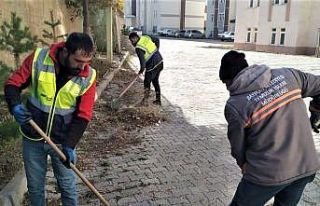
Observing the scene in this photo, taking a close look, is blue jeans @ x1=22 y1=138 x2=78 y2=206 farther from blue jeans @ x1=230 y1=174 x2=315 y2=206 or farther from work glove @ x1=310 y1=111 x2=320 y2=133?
work glove @ x1=310 y1=111 x2=320 y2=133

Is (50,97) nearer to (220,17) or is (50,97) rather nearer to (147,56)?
(147,56)

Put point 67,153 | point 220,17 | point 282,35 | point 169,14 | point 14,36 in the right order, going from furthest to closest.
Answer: point 169,14 < point 220,17 < point 282,35 < point 14,36 < point 67,153

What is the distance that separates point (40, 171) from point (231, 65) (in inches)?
70.5

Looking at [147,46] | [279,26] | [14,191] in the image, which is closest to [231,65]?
[14,191]

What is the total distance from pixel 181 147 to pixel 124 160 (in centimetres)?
98

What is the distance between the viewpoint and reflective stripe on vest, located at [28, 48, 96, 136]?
285cm

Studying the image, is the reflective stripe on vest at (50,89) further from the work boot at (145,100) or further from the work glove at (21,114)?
the work boot at (145,100)

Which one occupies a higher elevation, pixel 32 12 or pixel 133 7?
pixel 133 7

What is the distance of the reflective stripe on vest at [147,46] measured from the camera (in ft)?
25.4

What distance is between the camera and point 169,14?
229ft

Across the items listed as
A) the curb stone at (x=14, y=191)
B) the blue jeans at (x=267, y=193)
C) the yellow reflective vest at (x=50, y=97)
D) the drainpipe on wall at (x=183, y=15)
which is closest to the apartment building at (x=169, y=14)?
the drainpipe on wall at (x=183, y=15)

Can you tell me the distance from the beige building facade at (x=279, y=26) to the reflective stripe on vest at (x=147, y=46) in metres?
19.8

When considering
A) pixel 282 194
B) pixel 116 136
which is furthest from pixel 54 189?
pixel 282 194

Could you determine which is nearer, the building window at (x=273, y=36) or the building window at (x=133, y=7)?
the building window at (x=273, y=36)
